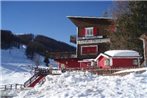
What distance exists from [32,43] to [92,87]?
92905 mm

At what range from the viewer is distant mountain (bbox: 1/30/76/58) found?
11050cm

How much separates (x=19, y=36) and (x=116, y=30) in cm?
7976

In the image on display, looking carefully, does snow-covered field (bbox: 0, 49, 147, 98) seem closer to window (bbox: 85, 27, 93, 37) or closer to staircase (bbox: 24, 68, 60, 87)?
staircase (bbox: 24, 68, 60, 87)

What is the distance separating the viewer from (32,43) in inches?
4550

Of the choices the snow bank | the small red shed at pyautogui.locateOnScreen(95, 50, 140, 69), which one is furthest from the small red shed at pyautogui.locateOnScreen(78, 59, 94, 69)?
the snow bank

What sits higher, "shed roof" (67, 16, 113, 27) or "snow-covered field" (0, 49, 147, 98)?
"shed roof" (67, 16, 113, 27)

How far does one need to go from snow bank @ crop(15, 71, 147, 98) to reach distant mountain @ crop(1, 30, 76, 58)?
79829 mm

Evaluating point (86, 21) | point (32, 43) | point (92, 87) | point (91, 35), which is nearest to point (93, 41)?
point (91, 35)

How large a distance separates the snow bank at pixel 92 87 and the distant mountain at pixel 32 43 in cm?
7983

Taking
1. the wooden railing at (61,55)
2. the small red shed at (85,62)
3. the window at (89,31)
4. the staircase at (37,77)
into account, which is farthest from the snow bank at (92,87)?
the window at (89,31)

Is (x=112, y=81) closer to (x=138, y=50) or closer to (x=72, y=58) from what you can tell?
(x=138, y=50)

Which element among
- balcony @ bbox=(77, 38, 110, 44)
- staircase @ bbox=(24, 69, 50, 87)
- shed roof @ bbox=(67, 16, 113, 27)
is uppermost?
shed roof @ bbox=(67, 16, 113, 27)

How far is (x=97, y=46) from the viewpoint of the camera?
168ft

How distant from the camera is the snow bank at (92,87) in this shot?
21750 mm
